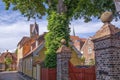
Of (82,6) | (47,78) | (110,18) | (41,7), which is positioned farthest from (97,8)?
(110,18)

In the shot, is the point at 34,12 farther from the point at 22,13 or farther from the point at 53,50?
the point at 53,50

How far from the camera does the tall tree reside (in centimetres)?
1961

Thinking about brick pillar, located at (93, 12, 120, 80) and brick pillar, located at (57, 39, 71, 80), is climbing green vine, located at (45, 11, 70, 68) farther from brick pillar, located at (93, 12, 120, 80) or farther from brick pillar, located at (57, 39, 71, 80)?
brick pillar, located at (93, 12, 120, 80)

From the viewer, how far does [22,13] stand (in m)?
26.7

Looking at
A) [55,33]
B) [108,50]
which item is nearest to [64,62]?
[55,33]

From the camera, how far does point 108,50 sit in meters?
8.20

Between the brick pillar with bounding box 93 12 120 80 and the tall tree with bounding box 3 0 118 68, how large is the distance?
410 inches

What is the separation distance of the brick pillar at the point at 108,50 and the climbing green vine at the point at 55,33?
1068 centimetres

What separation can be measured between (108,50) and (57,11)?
45.1 ft

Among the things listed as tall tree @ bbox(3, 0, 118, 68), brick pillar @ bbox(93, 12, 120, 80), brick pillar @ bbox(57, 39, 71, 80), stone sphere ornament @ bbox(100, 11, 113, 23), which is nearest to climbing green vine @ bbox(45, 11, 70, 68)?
tall tree @ bbox(3, 0, 118, 68)

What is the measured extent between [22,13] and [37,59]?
38.6 feet

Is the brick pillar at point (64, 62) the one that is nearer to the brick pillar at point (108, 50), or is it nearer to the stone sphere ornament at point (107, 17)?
the brick pillar at point (108, 50)

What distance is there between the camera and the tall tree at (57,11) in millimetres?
19609

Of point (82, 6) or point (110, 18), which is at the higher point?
point (82, 6)
